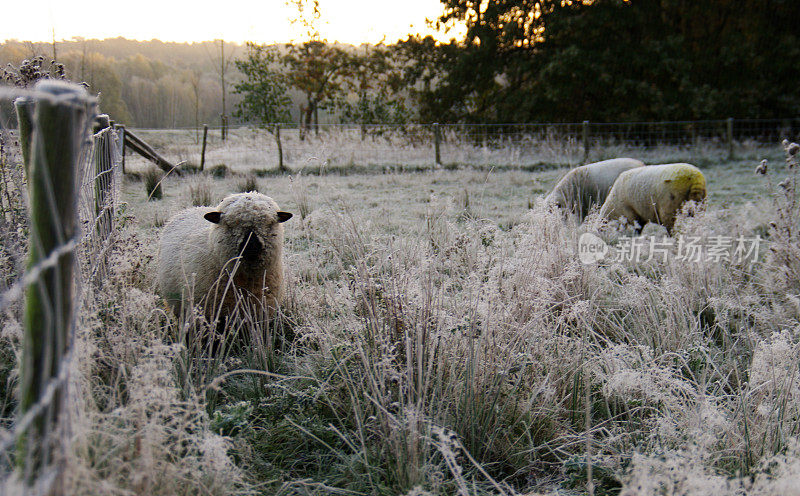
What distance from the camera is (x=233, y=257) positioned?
3.08 meters

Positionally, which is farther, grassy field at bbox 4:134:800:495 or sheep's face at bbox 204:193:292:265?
sheep's face at bbox 204:193:292:265

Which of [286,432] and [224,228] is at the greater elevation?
[224,228]

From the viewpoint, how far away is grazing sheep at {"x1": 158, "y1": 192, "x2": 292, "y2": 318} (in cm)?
312

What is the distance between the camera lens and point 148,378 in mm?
1656

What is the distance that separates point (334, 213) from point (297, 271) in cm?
124

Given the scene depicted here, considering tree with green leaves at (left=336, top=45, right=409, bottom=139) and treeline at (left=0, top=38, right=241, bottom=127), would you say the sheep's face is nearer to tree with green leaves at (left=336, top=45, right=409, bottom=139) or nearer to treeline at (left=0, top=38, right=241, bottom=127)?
treeline at (left=0, top=38, right=241, bottom=127)

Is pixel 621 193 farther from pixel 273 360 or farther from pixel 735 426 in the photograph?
pixel 273 360

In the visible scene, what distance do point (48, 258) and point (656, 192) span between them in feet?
21.6

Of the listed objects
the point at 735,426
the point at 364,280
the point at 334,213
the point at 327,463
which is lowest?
the point at 327,463

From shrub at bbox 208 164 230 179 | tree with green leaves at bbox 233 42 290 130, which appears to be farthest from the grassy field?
tree with green leaves at bbox 233 42 290 130

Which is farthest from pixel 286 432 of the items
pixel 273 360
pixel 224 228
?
pixel 224 228

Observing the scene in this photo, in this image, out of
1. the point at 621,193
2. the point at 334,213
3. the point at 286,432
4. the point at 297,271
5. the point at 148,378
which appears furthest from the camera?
the point at 621,193

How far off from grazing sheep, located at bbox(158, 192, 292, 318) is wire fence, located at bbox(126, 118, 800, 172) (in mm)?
8731

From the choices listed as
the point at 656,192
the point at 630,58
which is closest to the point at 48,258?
the point at 656,192
